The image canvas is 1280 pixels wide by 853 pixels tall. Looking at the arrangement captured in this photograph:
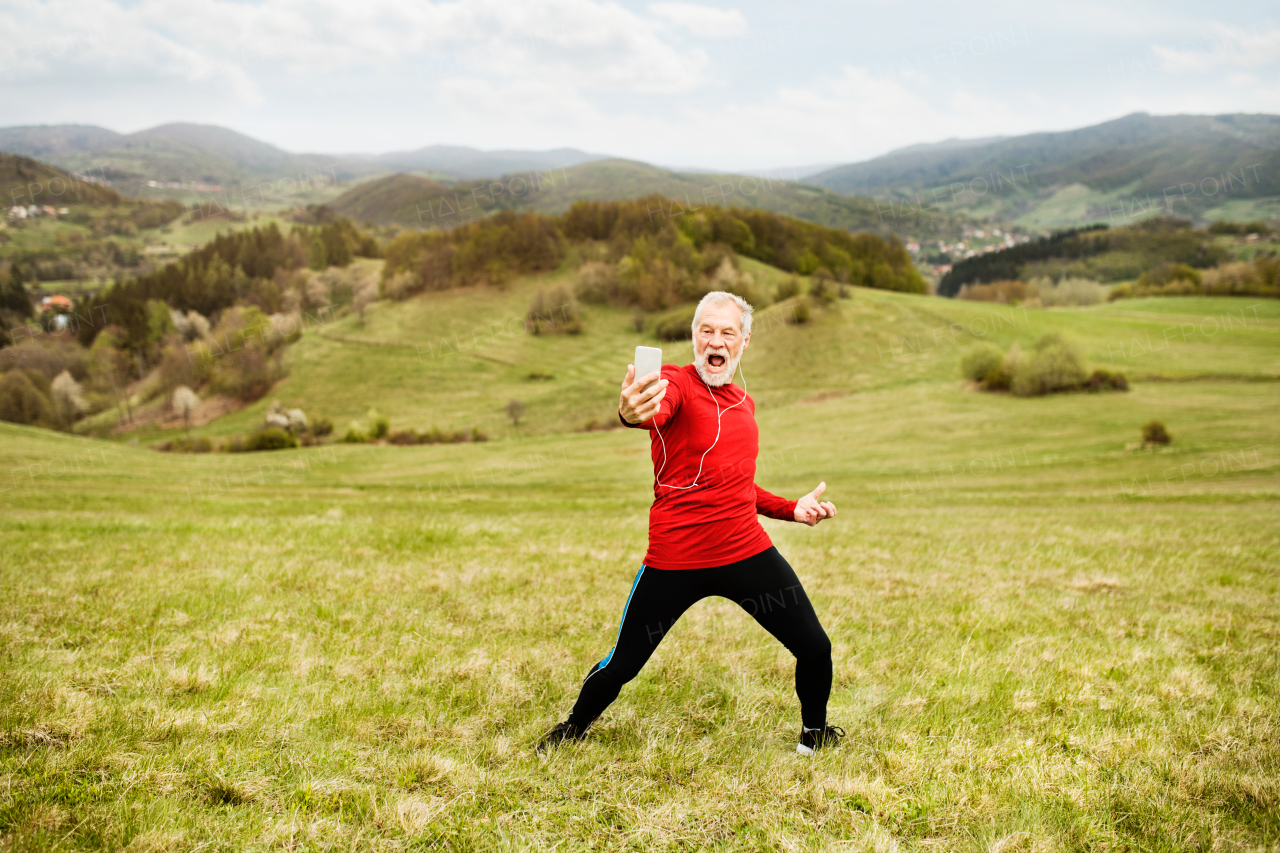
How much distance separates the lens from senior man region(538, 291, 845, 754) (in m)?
3.70

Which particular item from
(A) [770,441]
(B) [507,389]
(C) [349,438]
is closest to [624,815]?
(A) [770,441]

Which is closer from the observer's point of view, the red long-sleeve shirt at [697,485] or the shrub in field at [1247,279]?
the red long-sleeve shirt at [697,485]

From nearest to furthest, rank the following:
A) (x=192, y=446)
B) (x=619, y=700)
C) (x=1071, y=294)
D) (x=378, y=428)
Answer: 1. (x=619, y=700)
2. (x=378, y=428)
3. (x=192, y=446)
4. (x=1071, y=294)

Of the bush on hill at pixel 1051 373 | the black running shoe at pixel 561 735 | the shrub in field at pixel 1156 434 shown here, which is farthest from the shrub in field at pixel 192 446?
the bush on hill at pixel 1051 373

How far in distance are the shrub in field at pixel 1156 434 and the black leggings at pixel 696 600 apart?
34.5 m

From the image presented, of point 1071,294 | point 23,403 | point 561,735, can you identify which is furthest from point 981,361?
point 23,403

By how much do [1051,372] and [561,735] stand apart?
2065 inches

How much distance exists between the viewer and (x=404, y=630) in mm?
5906

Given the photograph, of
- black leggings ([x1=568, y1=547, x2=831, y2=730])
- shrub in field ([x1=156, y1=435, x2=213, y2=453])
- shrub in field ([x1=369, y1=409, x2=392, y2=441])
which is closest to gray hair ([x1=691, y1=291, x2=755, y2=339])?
black leggings ([x1=568, y1=547, x2=831, y2=730])

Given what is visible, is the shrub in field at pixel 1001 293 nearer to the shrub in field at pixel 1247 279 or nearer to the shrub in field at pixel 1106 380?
the shrub in field at pixel 1247 279

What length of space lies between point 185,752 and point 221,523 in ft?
31.7

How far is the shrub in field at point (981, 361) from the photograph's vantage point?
50188mm

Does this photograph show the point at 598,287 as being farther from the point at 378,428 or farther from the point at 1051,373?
the point at 1051,373

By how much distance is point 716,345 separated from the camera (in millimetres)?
3695
